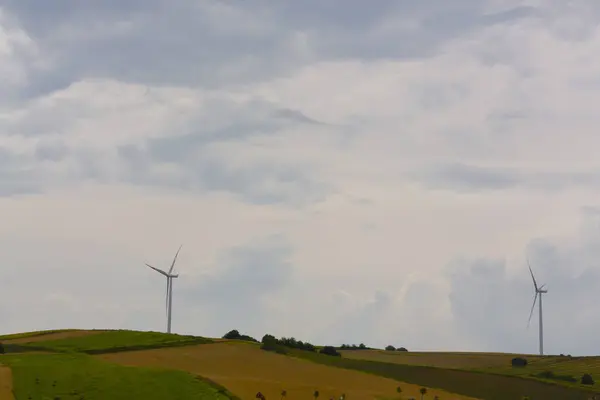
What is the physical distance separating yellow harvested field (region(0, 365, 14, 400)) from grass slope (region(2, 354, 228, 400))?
1.90 ft

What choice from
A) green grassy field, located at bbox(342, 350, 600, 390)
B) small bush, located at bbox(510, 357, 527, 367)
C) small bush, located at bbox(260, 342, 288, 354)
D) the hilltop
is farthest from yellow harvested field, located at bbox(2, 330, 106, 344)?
small bush, located at bbox(510, 357, 527, 367)

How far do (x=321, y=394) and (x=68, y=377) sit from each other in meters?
28.0

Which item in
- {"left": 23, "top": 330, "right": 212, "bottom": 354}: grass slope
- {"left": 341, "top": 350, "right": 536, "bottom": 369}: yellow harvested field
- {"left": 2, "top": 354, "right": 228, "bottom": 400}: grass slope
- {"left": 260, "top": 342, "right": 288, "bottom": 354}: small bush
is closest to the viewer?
{"left": 2, "top": 354, "right": 228, "bottom": 400}: grass slope

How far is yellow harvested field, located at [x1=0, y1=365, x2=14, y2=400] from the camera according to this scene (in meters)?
92.0

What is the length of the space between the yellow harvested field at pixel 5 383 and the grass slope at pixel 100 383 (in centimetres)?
58

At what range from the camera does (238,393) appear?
Answer: 98.9 m

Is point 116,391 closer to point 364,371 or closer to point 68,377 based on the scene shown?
point 68,377

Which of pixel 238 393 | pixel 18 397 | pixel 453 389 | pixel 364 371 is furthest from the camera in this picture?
pixel 364 371

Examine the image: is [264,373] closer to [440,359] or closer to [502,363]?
[440,359]

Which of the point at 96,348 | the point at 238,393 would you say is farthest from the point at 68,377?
the point at 96,348

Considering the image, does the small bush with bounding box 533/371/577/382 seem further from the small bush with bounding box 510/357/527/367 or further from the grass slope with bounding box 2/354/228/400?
the grass slope with bounding box 2/354/228/400

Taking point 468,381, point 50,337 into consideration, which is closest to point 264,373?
point 468,381

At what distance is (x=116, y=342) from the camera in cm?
14325

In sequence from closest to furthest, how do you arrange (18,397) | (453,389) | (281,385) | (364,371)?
1. (18,397)
2. (281,385)
3. (453,389)
4. (364,371)
